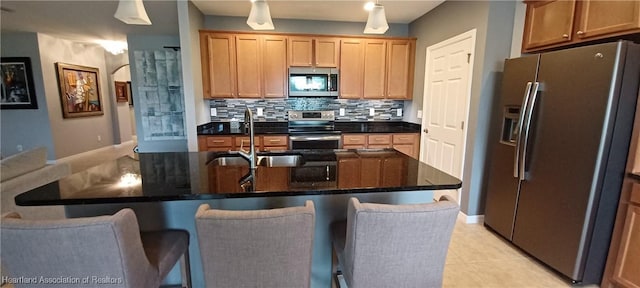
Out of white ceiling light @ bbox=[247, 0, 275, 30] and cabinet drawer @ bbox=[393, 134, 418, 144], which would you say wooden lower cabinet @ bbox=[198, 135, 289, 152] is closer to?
cabinet drawer @ bbox=[393, 134, 418, 144]

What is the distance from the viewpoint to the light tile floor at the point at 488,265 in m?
2.07

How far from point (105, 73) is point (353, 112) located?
6220mm

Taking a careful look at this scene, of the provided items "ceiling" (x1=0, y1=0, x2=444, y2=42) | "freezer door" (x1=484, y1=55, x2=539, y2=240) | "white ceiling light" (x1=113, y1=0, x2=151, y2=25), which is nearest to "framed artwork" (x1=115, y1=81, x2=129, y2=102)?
"ceiling" (x1=0, y1=0, x2=444, y2=42)

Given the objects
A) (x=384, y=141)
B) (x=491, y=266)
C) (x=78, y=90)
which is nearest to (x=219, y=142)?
(x=384, y=141)

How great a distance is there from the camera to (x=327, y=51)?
401cm

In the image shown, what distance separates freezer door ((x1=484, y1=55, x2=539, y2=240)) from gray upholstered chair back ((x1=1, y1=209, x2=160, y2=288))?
2.67 m

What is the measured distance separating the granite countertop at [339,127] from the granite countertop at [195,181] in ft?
6.06

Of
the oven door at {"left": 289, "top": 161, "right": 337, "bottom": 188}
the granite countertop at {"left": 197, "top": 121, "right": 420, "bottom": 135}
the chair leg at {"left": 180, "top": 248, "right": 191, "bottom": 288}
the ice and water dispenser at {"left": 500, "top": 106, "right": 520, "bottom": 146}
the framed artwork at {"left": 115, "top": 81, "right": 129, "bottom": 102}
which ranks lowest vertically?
the chair leg at {"left": 180, "top": 248, "right": 191, "bottom": 288}

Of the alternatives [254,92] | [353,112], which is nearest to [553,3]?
[353,112]

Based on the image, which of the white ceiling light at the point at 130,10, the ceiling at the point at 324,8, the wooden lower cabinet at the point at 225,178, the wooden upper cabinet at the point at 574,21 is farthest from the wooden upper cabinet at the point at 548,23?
the white ceiling light at the point at 130,10

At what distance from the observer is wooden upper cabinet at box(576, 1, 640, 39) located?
5.89 ft

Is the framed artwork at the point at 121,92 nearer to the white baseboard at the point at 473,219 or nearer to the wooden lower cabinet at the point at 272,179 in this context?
the wooden lower cabinet at the point at 272,179

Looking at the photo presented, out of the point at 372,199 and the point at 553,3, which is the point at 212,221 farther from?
the point at 553,3

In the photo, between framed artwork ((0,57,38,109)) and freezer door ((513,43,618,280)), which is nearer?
freezer door ((513,43,618,280))
